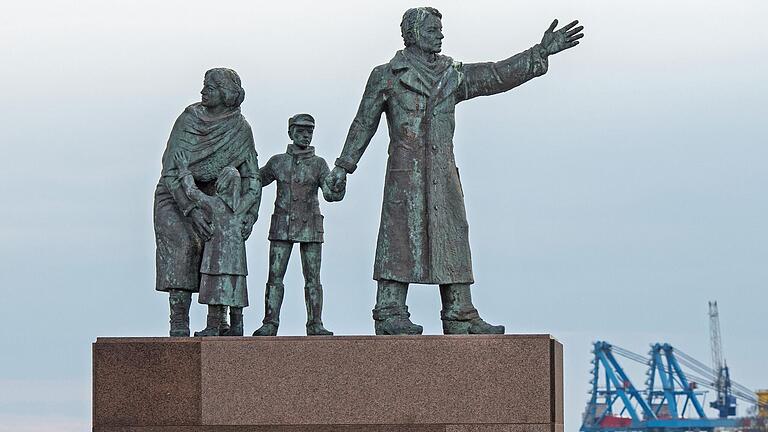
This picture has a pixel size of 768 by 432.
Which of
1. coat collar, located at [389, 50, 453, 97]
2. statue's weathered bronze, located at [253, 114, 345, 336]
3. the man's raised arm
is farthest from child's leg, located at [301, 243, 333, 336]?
the man's raised arm

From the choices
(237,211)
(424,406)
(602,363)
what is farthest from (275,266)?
(602,363)

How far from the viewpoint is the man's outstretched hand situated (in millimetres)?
19031

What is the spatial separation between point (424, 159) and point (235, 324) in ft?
7.54

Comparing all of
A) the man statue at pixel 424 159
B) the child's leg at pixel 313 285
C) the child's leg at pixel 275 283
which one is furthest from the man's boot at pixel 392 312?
the child's leg at pixel 275 283

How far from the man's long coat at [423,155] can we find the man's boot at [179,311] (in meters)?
1.80

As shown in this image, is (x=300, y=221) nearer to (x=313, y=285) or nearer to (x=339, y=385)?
(x=313, y=285)

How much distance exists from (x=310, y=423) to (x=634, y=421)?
2374 inches

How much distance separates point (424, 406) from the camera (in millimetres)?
18172

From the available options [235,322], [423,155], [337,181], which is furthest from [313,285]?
[423,155]

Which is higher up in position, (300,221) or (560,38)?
(560,38)

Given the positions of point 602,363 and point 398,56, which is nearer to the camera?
point 398,56

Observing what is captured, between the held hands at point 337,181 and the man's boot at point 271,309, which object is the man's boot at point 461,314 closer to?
the held hands at point 337,181

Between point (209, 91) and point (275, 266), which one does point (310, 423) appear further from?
point (209, 91)

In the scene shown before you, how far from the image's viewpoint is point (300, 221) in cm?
1916
